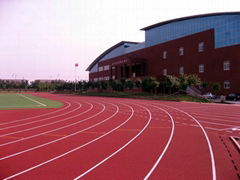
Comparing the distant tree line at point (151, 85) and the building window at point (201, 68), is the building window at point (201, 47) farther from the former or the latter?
the distant tree line at point (151, 85)

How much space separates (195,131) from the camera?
30.7 ft

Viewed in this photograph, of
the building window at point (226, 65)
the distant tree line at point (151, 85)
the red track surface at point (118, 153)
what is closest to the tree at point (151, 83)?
the distant tree line at point (151, 85)

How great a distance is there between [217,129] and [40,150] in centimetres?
740

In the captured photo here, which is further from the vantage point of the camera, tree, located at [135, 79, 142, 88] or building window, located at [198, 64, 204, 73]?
tree, located at [135, 79, 142, 88]

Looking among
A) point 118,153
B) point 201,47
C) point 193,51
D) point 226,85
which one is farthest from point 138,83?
point 118,153

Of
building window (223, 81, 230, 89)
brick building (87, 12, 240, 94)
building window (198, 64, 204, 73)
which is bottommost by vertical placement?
building window (223, 81, 230, 89)

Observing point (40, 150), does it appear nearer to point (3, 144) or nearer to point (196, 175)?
point (3, 144)

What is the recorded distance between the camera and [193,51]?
134 feet

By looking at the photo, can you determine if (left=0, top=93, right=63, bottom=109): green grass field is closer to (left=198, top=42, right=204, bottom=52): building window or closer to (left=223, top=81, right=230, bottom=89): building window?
(left=223, top=81, right=230, bottom=89): building window

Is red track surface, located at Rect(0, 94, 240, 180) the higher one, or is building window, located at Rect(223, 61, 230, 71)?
building window, located at Rect(223, 61, 230, 71)

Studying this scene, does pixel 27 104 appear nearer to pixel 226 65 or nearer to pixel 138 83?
pixel 138 83

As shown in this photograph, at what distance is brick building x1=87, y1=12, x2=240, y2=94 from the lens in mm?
34219

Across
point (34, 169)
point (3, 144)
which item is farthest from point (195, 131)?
point (3, 144)

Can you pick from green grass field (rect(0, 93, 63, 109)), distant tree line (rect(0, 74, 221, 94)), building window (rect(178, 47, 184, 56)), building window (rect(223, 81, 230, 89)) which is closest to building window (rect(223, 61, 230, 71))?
building window (rect(223, 81, 230, 89))
